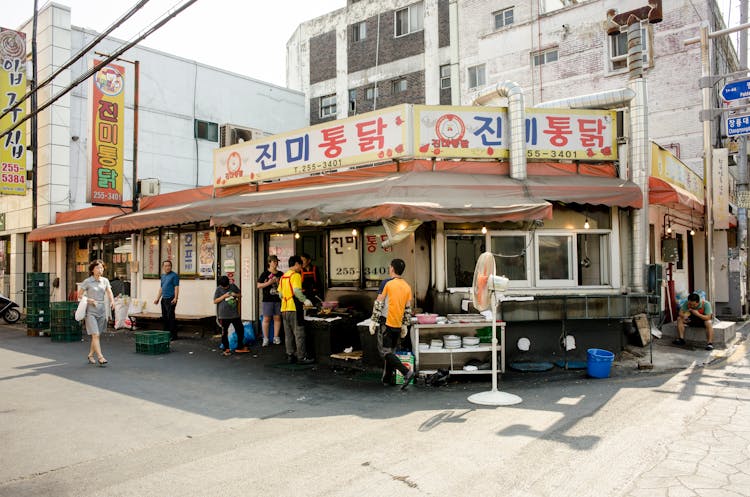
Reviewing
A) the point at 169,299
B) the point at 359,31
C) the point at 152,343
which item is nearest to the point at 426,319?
the point at 152,343

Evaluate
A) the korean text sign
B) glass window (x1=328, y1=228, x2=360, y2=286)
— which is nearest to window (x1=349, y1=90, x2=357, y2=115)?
the korean text sign

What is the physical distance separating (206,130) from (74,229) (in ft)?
28.3

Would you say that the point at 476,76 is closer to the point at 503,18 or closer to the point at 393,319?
the point at 503,18

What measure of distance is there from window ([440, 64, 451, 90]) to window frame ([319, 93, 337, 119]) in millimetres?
7162

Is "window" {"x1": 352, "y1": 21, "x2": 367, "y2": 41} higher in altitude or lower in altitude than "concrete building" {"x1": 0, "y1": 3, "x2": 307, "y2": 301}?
higher

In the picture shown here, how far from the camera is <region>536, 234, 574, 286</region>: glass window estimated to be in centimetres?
1046

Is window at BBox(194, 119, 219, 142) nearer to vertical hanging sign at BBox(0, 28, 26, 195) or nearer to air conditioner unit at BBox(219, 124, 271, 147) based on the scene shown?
vertical hanging sign at BBox(0, 28, 26, 195)

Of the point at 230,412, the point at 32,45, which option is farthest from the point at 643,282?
the point at 32,45

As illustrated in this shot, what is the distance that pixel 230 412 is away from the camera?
7.03 metres

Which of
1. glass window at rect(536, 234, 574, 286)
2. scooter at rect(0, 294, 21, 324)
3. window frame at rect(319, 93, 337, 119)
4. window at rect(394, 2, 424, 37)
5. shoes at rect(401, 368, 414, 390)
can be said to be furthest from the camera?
window frame at rect(319, 93, 337, 119)

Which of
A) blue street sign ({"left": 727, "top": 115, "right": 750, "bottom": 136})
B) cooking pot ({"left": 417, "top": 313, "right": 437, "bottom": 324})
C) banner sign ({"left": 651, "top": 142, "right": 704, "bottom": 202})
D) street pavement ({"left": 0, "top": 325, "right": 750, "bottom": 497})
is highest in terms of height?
blue street sign ({"left": 727, "top": 115, "right": 750, "bottom": 136})

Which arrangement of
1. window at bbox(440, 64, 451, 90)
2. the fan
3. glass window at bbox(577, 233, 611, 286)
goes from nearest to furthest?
the fan < glass window at bbox(577, 233, 611, 286) < window at bbox(440, 64, 451, 90)

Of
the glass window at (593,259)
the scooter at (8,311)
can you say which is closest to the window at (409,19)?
the glass window at (593,259)

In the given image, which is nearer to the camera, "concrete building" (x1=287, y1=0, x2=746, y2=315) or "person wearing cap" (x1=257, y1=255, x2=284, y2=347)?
"person wearing cap" (x1=257, y1=255, x2=284, y2=347)
